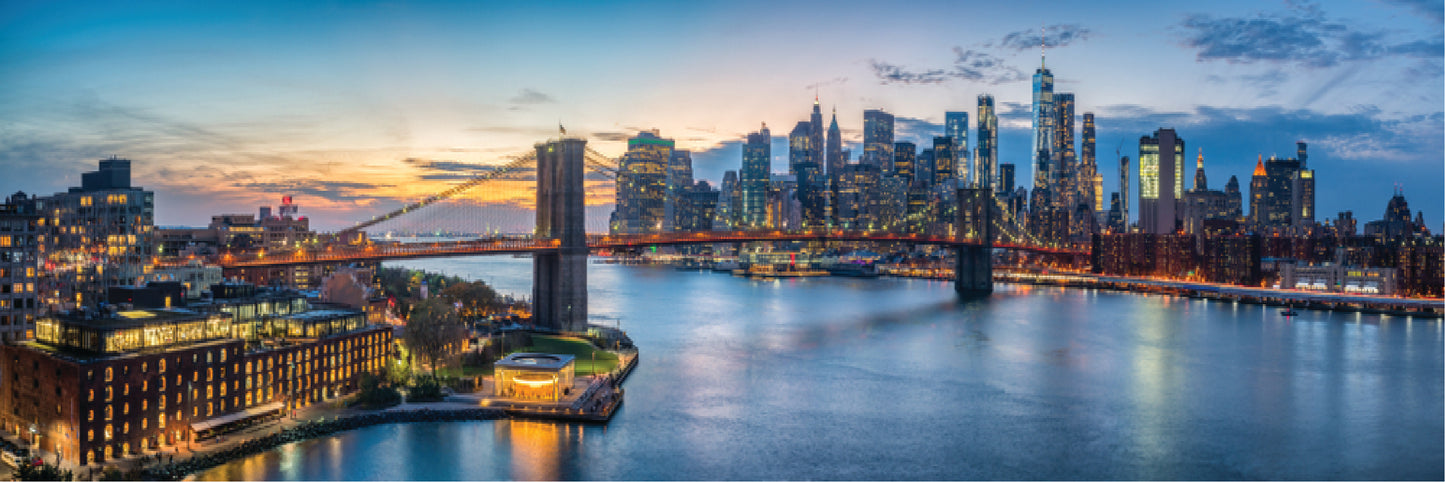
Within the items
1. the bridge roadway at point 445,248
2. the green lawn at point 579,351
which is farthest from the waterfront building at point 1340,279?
the green lawn at point 579,351

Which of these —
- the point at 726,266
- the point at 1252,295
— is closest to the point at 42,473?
the point at 1252,295

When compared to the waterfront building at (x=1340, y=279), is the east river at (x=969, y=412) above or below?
below

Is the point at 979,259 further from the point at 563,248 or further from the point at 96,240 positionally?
the point at 96,240

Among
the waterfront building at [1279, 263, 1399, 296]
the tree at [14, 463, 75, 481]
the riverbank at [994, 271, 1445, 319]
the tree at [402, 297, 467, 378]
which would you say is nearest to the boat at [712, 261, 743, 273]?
the riverbank at [994, 271, 1445, 319]

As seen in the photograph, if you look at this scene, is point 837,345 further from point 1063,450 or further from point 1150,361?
point 1063,450

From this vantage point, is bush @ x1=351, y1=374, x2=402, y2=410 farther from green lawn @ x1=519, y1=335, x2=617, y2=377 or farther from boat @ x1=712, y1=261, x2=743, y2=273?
boat @ x1=712, y1=261, x2=743, y2=273

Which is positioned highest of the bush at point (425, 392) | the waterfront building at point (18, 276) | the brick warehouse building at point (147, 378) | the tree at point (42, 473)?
the waterfront building at point (18, 276)

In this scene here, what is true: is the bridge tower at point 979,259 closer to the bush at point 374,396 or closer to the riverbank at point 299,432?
the riverbank at point 299,432

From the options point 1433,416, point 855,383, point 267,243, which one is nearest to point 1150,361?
point 1433,416
